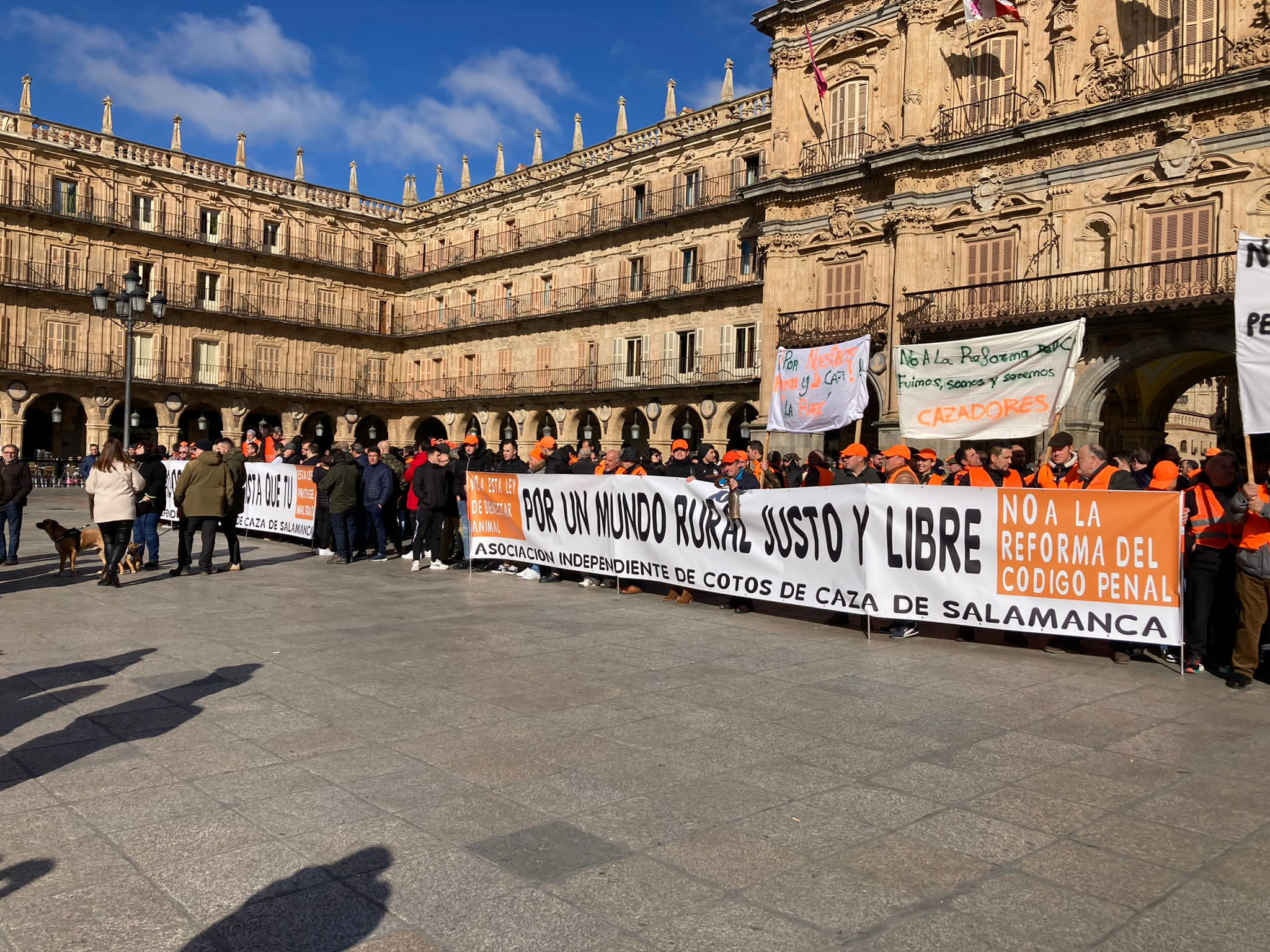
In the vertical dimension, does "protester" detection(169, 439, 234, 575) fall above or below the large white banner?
below

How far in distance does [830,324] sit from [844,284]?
1.19 m

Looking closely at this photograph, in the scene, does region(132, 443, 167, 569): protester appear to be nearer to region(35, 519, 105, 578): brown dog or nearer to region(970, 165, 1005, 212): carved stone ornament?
region(35, 519, 105, 578): brown dog

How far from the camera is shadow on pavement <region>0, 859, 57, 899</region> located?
3189 millimetres

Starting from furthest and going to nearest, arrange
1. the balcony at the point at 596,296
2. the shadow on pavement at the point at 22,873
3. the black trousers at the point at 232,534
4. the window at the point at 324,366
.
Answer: the window at the point at 324,366 < the balcony at the point at 596,296 < the black trousers at the point at 232,534 < the shadow on pavement at the point at 22,873

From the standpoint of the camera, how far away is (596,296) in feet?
122

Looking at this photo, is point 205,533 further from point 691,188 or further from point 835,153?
point 691,188

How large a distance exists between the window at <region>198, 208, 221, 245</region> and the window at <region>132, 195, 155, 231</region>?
187 cm

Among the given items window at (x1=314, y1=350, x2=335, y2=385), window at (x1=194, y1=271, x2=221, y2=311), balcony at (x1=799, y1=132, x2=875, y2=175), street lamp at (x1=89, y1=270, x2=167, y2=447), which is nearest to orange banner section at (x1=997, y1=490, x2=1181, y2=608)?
street lamp at (x1=89, y1=270, x2=167, y2=447)

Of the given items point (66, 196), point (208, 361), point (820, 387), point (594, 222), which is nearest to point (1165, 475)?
point (820, 387)

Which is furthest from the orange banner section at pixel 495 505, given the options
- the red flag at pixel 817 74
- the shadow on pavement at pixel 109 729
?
the red flag at pixel 817 74

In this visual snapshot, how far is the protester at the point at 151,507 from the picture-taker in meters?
12.2

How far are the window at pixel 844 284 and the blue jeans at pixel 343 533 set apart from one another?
14.5 meters

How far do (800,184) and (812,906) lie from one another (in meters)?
24.1

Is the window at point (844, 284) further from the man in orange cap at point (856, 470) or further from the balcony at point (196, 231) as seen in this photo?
the balcony at point (196, 231)
